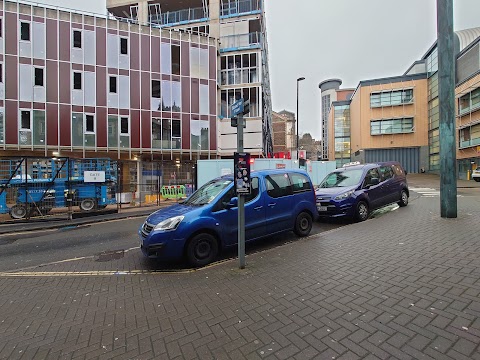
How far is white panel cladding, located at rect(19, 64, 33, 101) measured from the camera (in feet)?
67.4

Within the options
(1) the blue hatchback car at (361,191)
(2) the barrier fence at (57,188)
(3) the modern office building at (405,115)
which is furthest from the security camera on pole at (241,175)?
(3) the modern office building at (405,115)

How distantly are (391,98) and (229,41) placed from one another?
27898mm

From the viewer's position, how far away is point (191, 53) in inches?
983

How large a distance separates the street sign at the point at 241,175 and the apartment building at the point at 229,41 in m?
20.9

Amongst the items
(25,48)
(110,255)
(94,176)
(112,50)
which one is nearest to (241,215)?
(110,255)

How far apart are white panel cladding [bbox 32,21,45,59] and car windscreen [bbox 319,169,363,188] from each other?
76.7 ft

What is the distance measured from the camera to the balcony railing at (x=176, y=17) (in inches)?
1158

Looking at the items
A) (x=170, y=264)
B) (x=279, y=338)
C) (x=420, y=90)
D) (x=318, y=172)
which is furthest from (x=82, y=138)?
(x=420, y=90)

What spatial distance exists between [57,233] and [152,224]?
600 centimetres

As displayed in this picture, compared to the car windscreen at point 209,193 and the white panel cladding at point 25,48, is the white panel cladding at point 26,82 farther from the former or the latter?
the car windscreen at point 209,193

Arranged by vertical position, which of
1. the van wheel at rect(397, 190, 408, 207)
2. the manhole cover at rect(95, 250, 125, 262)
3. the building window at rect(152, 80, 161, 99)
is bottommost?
the manhole cover at rect(95, 250, 125, 262)

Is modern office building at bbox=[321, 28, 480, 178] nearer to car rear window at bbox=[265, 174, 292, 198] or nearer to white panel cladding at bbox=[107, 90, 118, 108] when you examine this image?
white panel cladding at bbox=[107, 90, 118, 108]

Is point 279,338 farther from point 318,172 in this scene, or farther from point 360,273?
point 318,172

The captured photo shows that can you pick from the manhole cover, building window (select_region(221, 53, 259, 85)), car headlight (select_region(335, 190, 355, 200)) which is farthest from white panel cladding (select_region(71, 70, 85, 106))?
car headlight (select_region(335, 190, 355, 200))
